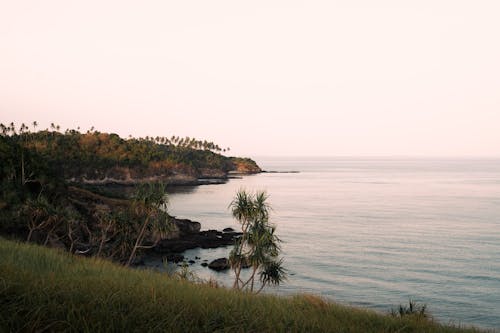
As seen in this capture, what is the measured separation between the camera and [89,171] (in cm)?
17950

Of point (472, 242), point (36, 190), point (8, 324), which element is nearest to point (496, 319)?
point (472, 242)

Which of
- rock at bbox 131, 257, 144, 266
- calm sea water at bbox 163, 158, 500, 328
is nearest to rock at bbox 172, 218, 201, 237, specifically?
calm sea water at bbox 163, 158, 500, 328

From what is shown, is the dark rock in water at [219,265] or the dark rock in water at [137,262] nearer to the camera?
the dark rock in water at [219,265]

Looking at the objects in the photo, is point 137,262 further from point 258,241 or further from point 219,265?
point 258,241

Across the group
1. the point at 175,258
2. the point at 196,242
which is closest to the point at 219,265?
the point at 175,258

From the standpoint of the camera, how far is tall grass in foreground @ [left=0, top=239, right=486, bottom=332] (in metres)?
6.84

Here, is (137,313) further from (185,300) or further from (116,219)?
(116,219)

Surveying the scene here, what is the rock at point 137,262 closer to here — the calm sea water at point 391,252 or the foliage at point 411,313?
the calm sea water at point 391,252

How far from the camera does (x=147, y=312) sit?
7883mm

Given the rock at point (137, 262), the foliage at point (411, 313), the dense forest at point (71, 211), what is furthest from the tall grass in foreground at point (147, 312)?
the rock at point (137, 262)

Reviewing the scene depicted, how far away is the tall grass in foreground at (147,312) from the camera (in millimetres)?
6836

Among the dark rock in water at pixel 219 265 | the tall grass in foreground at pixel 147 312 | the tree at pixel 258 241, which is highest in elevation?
the tall grass in foreground at pixel 147 312

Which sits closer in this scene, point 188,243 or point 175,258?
point 175,258

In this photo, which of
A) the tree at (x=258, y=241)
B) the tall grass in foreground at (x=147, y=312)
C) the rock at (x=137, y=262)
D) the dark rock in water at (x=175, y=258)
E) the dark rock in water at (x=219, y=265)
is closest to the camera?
the tall grass in foreground at (x=147, y=312)
